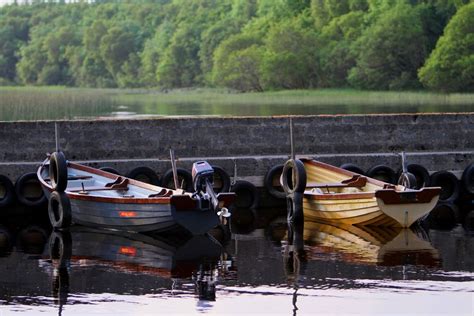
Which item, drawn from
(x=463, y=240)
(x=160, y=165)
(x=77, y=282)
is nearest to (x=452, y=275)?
(x=463, y=240)

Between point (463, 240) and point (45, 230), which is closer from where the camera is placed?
point (463, 240)

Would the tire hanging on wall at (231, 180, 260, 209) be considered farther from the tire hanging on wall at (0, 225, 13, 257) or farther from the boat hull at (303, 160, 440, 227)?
the tire hanging on wall at (0, 225, 13, 257)

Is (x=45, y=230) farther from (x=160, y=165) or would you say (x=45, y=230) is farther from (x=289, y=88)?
(x=289, y=88)

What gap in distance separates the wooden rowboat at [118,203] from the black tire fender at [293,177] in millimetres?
1763

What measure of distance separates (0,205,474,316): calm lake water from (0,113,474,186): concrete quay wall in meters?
2.02

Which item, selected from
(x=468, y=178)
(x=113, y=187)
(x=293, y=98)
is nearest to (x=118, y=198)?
(x=113, y=187)

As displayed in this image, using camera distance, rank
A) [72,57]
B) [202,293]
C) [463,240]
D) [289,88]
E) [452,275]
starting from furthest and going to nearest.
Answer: [72,57] → [289,88] → [463,240] → [452,275] → [202,293]

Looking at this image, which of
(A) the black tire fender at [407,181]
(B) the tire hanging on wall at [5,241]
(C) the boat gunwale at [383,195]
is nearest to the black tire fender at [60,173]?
(B) the tire hanging on wall at [5,241]

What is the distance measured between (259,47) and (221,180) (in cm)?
10956

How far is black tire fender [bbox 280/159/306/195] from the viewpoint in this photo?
19172mm

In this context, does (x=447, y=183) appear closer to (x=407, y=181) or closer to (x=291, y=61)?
(x=407, y=181)

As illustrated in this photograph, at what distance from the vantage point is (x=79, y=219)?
748 inches

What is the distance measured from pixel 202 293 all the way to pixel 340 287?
1593mm

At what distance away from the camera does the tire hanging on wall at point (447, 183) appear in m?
22.1
